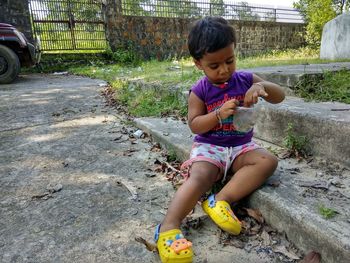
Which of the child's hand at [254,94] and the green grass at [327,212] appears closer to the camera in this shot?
the green grass at [327,212]

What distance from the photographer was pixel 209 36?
5.01ft

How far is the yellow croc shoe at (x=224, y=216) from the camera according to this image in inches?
54.0

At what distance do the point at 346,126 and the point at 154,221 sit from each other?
1086mm

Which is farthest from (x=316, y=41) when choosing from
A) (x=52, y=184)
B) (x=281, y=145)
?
(x=52, y=184)

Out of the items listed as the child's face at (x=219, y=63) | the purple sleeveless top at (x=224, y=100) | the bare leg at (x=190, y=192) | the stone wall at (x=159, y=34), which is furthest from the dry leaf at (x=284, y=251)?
the stone wall at (x=159, y=34)

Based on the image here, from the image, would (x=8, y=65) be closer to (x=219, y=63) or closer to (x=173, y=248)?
(x=219, y=63)

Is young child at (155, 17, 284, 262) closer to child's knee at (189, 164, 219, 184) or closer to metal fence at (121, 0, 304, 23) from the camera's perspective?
child's knee at (189, 164, 219, 184)

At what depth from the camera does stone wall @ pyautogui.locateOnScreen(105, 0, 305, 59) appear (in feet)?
34.0

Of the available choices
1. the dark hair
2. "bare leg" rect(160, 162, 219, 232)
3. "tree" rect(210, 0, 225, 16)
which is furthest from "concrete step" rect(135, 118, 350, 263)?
"tree" rect(210, 0, 225, 16)

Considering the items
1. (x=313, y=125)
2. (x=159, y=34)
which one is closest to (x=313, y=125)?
(x=313, y=125)

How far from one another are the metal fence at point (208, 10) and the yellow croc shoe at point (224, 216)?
10.2 m

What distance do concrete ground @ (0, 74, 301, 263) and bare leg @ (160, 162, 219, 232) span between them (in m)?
0.11

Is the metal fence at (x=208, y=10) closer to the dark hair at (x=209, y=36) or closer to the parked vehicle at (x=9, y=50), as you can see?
the parked vehicle at (x=9, y=50)

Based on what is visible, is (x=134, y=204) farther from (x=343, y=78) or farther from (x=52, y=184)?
(x=343, y=78)
